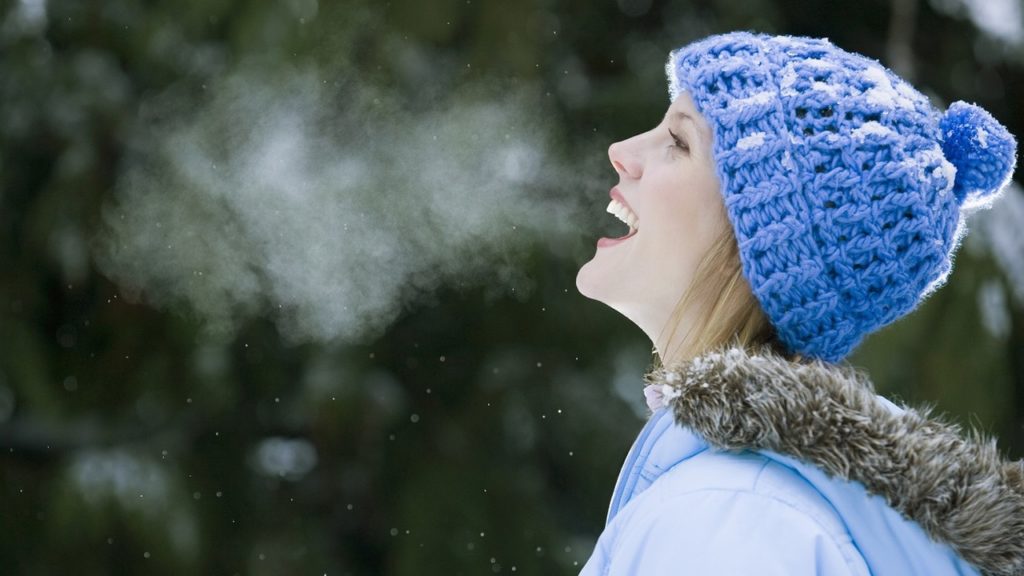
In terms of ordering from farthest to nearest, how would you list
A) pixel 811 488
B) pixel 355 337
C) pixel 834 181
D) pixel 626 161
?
pixel 355 337
pixel 626 161
pixel 834 181
pixel 811 488

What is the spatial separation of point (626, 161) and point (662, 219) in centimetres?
8

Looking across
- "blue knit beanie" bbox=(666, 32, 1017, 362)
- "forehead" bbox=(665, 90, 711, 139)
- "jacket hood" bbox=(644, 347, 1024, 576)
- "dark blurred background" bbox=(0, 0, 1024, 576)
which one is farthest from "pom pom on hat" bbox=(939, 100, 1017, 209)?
"dark blurred background" bbox=(0, 0, 1024, 576)

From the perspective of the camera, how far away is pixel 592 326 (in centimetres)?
254

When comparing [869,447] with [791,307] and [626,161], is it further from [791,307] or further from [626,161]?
[626,161]

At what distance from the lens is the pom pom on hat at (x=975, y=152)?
103cm

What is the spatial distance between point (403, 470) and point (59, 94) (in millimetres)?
1156

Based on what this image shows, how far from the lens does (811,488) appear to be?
75 centimetres

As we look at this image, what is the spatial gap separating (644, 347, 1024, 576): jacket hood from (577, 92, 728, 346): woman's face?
0.24 meters

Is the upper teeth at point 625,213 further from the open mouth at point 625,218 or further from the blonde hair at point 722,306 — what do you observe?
the blonde hair at point 722,306

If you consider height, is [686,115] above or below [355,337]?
above

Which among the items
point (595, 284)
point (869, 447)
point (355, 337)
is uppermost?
point (869, 447)

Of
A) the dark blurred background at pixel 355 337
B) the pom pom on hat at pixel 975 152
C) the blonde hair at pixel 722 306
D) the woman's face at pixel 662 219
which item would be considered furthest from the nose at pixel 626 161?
the dark blurred background at pixel 355 337

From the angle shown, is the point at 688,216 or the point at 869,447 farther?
the point at 688,216

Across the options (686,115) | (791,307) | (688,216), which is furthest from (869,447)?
(686,115)
